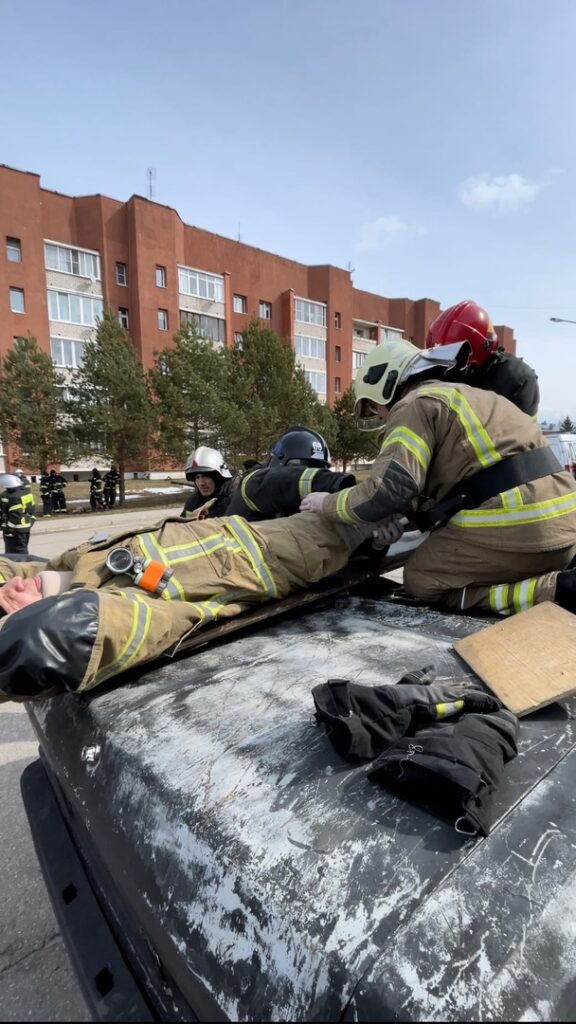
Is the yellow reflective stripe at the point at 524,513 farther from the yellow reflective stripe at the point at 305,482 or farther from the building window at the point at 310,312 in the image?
the building window at the point at 310,312

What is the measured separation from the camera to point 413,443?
210 cm

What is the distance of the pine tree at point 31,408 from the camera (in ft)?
78.4

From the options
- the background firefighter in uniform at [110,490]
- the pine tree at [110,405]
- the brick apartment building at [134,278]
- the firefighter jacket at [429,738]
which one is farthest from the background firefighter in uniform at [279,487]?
the brick apartment building at [134,278]

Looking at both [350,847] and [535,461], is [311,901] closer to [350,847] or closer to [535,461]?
[350,847]

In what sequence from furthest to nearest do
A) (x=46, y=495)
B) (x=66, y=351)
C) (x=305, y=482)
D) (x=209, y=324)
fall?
(x=209, y=324) → (x=66, y=351) → (x=46, y=495) → (x=305, y=482)

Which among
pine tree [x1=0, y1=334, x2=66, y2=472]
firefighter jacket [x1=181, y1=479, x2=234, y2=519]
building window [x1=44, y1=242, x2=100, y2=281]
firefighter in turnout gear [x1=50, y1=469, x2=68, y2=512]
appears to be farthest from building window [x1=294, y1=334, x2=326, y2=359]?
firefighter jacket [x1=181, y1=479, x2=234, y2=519]

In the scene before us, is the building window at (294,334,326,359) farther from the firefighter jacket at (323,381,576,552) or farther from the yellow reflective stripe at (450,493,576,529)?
the yellow reflective stripe at (450,493,576,529)

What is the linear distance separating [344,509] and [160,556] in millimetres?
734

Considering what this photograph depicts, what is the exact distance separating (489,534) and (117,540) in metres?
1.44

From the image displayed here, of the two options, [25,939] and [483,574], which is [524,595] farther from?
[25,939]

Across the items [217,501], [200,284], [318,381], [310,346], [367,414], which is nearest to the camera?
[367,414]

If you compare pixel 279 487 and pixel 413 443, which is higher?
pixel 413 443

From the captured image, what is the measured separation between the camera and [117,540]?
2.02 meters

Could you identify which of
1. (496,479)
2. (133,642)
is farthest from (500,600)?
(133,642)
